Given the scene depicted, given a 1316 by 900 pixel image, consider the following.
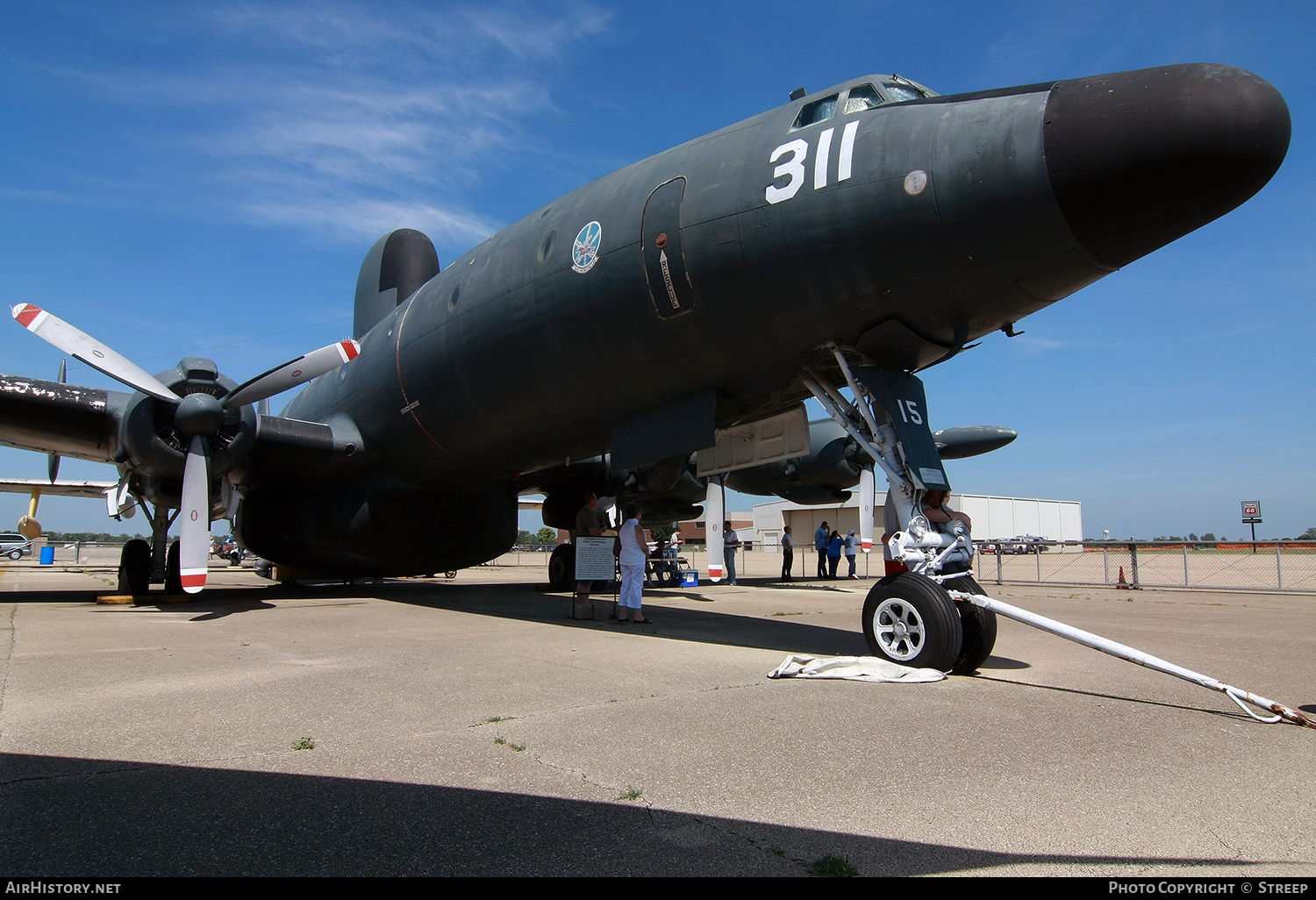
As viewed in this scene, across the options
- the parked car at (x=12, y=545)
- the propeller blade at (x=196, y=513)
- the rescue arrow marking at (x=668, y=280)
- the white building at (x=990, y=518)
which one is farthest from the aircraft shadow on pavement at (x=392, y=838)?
the parked car at (x=12, y=545)

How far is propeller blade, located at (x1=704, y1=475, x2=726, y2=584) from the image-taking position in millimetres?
9735

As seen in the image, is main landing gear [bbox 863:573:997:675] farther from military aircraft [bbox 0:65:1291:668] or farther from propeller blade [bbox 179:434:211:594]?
propeller blade [bbox 179:434:211:594]

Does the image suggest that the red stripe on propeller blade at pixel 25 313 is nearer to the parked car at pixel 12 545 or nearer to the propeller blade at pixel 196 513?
the propeller blade at pixel 196 513

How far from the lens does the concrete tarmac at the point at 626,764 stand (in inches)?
103

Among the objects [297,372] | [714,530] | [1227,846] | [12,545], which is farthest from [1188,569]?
[12,545]

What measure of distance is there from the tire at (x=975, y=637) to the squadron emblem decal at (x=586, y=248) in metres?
5.08

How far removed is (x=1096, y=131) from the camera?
557 cm

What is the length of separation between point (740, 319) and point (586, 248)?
7.31ft

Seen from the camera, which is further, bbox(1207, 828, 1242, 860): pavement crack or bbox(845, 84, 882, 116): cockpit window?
bbox(845, 84, 882, 116): cockpit window

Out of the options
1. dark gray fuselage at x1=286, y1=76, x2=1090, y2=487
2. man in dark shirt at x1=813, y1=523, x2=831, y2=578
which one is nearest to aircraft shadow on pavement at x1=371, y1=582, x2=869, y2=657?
dark gray fuselage at x1=286, y1=76, x2=1090, y2=487

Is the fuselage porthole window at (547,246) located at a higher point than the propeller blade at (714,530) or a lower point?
higher

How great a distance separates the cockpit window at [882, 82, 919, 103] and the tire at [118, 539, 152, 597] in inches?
516

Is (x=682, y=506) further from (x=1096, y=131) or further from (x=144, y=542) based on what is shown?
(x=1096, y=131)

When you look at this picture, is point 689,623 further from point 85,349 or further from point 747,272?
point 85,349
